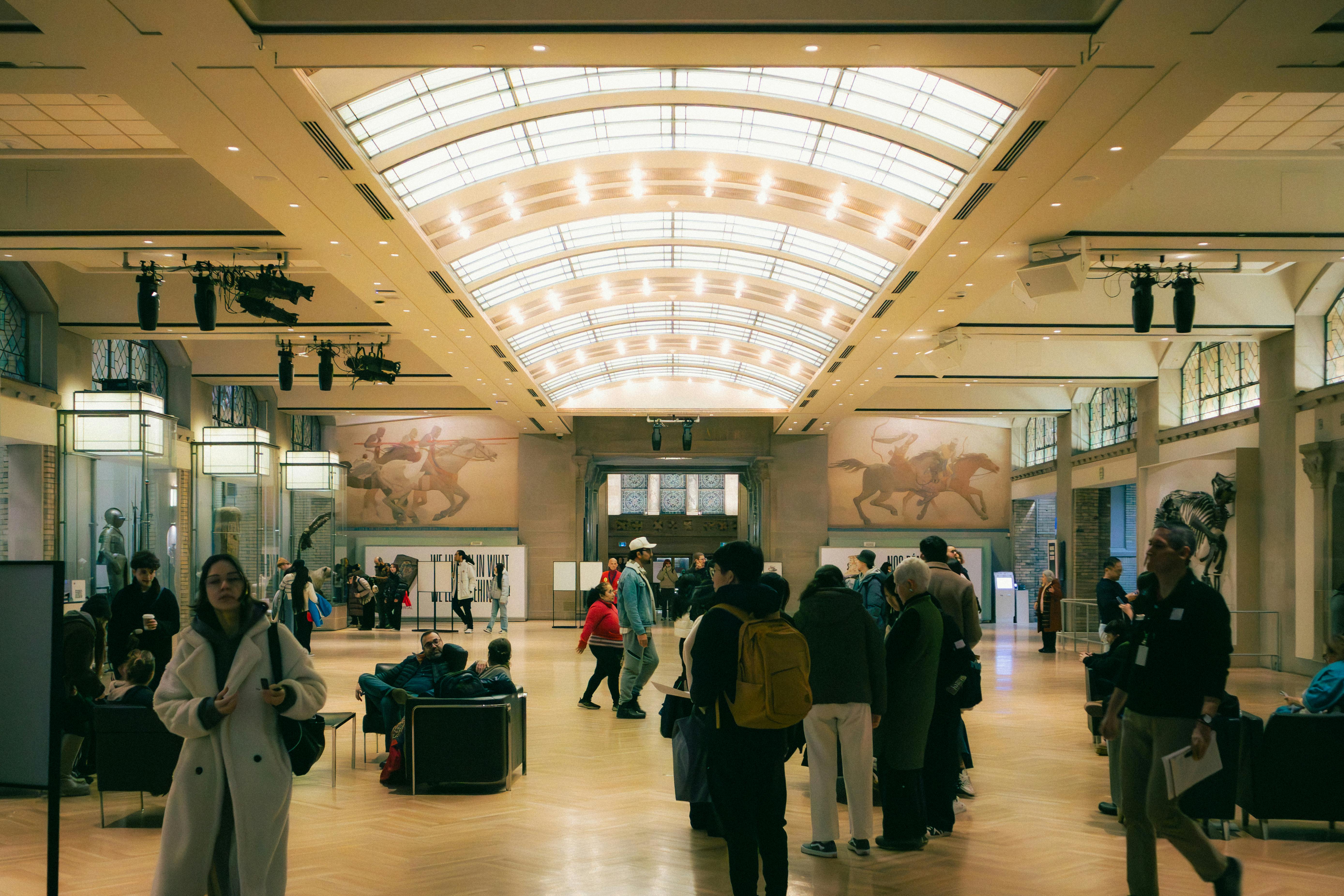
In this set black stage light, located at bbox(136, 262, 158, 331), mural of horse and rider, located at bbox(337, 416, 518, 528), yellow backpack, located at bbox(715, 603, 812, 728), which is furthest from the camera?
mural of horse and rider, located at bbox(337, 416, 518, 528)

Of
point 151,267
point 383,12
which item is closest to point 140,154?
point 151,267

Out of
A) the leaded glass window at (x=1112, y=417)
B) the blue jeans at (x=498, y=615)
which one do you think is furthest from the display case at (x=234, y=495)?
the leaded glass window at (x=1112, y=417)

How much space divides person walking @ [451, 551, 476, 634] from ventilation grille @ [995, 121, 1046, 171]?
51.9 ft

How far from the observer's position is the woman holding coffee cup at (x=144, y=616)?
332 inches

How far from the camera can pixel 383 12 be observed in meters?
5.73

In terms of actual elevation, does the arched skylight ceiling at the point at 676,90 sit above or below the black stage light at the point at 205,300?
above

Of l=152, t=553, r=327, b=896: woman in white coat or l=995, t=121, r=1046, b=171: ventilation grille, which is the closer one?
l=152, t=553, r=327, b=896: woman in white coat

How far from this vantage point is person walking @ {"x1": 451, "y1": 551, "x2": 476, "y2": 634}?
22359mm

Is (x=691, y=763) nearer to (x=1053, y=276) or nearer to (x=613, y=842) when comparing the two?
(x=613, y=842)

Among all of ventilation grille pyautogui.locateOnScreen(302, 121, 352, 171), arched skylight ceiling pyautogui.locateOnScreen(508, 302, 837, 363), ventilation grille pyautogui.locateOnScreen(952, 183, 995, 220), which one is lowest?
ventilation grille pyautogui.locateOnScreen(952, 183, 995, 220)

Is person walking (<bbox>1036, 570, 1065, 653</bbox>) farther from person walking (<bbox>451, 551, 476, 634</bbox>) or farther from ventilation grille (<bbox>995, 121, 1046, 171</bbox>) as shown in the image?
ventilation grille (<bbox>995, 121, 1046, 171</bbox>)

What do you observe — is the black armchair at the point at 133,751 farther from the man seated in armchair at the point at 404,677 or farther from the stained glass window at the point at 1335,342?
the stained glass window at the point at 1335,342

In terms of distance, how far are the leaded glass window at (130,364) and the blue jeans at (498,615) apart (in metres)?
7.83

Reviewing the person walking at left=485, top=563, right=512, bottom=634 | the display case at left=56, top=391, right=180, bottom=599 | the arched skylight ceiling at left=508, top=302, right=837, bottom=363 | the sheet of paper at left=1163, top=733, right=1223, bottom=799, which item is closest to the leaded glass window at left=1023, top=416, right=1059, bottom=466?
the arched skylight ceiling at left=508, top=302, right=837, bottom=363
